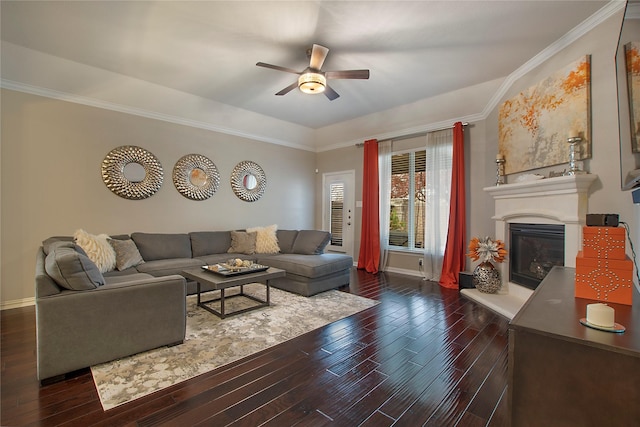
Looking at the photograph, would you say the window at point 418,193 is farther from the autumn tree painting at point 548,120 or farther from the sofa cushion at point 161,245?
the sofa cushion at point 161,245

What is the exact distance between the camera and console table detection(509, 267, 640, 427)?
0.79m

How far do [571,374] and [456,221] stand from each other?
4.04m

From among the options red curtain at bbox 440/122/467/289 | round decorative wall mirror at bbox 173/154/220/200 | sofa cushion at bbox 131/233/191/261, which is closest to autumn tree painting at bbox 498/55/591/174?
red curtain at bbox 440/122/467/289

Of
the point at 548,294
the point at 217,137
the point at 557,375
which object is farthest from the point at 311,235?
the point at 557,375

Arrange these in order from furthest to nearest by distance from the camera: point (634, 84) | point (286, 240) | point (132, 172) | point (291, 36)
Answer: point (286, 240), point (132, 172), point (291, 36), point (634, 84)

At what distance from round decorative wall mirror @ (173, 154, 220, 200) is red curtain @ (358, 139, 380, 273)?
115 inches

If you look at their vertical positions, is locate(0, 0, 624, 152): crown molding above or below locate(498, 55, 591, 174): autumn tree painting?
above

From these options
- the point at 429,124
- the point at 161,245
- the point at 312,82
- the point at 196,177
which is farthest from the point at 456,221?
the point at 161,245

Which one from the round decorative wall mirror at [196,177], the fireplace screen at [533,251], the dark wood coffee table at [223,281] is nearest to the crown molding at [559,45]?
the fireplace screen at [533,251]

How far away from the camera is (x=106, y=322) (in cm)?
205

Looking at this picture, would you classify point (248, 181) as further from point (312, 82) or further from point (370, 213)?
point (312, 82)

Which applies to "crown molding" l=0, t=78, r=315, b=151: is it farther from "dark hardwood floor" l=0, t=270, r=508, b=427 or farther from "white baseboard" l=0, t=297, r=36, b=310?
"dark hardwood floor" l=0, t=270, r=508, b=427

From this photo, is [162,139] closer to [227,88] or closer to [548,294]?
[227,88]

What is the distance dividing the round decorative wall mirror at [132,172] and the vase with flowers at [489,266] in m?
4.96
